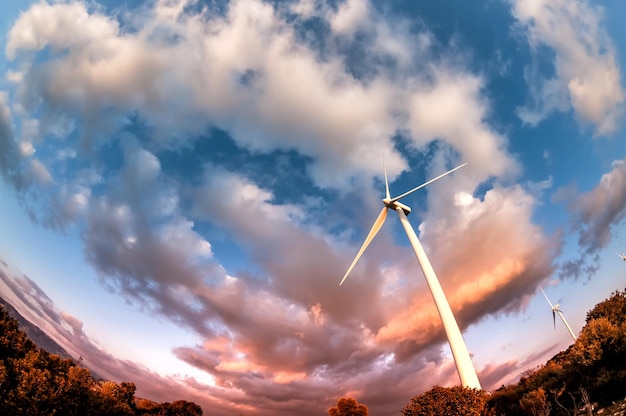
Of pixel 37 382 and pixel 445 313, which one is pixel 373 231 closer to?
pixel 445 313

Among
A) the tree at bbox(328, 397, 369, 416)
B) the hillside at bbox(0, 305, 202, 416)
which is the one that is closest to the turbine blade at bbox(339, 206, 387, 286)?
the hillside at bbox(0, 305, 202, 416)

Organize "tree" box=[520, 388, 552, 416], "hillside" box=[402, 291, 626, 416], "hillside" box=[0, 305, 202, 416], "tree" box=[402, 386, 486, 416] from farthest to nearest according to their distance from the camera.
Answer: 1. "hillside" box=[0, 305, 202, 416]
2. "tree" box=[520, 388, 552, 416]
3. "tree" box=[402, 386, 486, 416]
4. "hillside" box=[402, 291, 626, 416]

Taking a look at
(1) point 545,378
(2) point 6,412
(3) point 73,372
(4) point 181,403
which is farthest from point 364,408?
(2) point 6,412

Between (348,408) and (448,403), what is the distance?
90.9 metres

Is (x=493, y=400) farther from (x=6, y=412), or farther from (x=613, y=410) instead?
(x=6, y=412)

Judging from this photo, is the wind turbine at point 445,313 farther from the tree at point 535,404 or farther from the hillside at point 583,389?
the tree at point 535,404

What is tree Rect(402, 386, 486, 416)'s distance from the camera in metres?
35.9

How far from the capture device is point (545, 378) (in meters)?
45.8

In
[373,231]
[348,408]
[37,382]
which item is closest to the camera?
[37,382]

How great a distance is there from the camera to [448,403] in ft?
122

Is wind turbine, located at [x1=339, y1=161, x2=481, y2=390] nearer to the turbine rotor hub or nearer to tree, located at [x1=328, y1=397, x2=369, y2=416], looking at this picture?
the turbine rotor hub

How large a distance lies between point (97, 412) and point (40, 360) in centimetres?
1367

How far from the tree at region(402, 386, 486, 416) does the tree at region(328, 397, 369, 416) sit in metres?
85.8

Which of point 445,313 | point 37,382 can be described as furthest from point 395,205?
point 37,382
